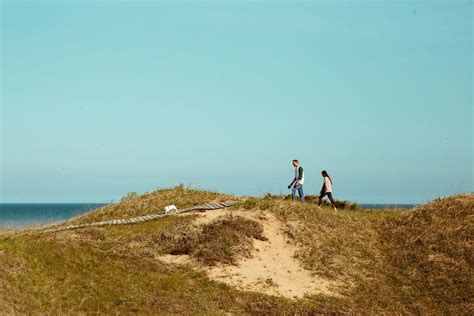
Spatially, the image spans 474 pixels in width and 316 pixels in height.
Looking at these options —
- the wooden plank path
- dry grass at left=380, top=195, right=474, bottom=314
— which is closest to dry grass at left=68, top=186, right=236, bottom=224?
the wooden plank path

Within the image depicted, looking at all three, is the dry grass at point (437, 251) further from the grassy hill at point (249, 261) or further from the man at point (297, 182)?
the man at point (297, 182)

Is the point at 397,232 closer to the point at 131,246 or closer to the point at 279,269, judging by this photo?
the point at 279,269

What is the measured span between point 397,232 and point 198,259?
10181mm

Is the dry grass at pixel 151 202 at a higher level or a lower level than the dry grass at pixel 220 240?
higher

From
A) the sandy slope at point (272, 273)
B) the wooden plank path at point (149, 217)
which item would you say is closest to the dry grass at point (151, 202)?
the wooden plank path at point (149, 217)

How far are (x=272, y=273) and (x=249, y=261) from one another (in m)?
1.23

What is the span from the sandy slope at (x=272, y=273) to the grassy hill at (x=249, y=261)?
83 mm

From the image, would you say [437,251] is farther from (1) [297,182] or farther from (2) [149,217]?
(2) [149,217]

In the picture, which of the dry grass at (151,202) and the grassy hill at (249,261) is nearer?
the grassy hill at (249,261)

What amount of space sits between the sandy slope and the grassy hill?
0.08m

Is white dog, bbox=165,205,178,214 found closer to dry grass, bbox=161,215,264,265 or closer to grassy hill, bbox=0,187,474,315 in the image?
grassy hill, bbox=0,187,474,315

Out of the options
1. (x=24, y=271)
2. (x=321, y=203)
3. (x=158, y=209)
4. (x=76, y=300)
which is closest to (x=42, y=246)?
(x=24, y=271)

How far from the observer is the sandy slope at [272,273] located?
21844mm

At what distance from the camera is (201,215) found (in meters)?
28.1
